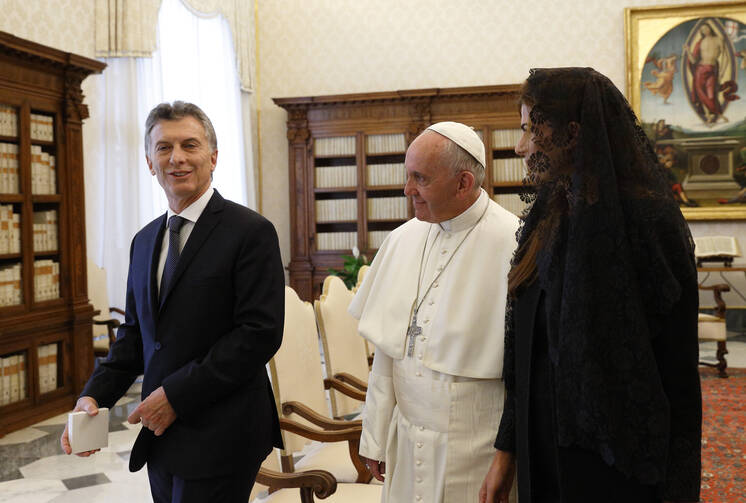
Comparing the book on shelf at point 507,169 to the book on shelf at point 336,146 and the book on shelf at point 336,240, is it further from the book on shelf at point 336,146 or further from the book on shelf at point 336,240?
the book on shelf at point 336,240

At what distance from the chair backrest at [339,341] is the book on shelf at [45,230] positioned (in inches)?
118

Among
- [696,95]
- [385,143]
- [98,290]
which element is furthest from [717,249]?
[98,290]

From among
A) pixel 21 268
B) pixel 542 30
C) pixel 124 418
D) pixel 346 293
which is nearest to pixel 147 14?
pixel 21 268

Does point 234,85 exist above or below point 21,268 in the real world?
above

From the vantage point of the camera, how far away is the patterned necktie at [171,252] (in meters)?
1.79

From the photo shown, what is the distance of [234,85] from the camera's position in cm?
897

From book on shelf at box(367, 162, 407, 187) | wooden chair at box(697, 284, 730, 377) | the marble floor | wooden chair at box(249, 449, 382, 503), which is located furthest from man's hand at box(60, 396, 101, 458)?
book on shelf at box(367, 162, 407, 187)

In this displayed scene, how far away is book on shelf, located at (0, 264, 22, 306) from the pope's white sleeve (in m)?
3.98

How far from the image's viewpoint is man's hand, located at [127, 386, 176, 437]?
1.68 meters

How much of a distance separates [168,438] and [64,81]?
4599mm

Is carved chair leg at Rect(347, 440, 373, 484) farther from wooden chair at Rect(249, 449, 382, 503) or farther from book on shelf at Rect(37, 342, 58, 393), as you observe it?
book on shelf at Rect(37, 342, 58, 393)

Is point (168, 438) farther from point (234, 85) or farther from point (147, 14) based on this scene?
point (234, 85)

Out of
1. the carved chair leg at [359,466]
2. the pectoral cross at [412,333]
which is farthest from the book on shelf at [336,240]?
the pectoral cross at [412,333]

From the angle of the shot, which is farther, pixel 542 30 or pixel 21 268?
pixel 542 30
